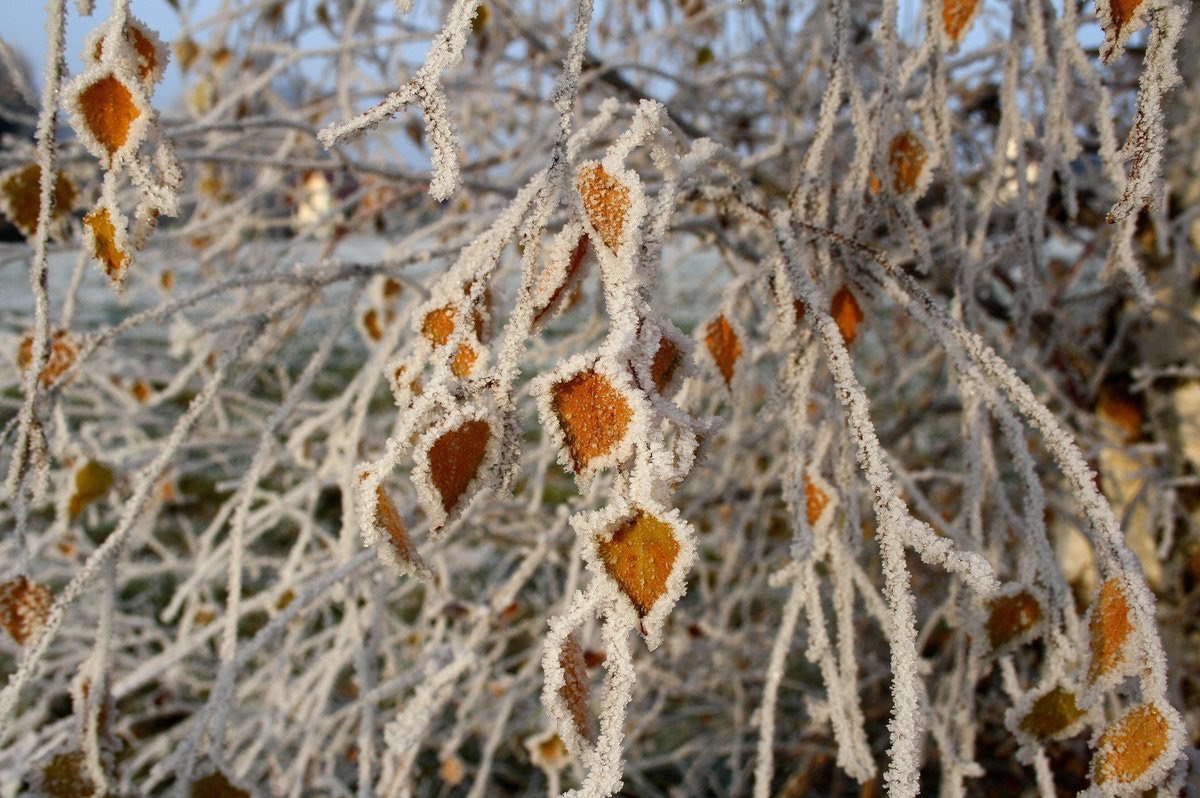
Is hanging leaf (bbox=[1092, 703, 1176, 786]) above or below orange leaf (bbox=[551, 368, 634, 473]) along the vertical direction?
below

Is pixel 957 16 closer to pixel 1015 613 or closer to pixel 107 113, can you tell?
pixel 1015 613

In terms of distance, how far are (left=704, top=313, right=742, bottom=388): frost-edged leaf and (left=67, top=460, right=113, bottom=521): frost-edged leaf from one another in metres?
0.65

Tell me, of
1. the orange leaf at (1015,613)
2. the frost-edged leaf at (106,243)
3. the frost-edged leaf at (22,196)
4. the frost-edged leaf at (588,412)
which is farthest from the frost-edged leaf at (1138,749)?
the frost-edged leaf at (22,196)

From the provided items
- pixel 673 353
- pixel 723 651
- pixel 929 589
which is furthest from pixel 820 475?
pixel 929 589

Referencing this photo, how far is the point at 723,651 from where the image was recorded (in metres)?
2.03

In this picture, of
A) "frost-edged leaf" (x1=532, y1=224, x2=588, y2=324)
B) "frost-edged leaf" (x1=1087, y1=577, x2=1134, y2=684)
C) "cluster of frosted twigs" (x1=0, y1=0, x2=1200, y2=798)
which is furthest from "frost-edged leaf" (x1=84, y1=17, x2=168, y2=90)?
"frost-edged leaf" (x1=1087, y1=577, x2=1134, y2=684)

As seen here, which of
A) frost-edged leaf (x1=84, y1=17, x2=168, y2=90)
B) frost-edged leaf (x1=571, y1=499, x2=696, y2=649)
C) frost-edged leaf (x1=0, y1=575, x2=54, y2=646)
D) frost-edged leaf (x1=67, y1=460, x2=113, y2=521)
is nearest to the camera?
frost-edged leaf (x1=571, y1=499, x2=696, y2=649)

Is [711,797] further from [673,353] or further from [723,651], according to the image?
[673,353]

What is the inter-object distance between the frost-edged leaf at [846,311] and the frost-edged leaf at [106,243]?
19.8 inches

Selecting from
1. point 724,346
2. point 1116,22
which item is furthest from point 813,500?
point 1116,22

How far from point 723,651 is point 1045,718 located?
1.45m

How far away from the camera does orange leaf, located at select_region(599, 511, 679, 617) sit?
419 millimetres

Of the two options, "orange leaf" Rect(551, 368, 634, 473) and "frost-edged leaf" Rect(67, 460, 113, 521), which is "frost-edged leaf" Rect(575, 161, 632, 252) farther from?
"frost-edged leaf" Rect(67, 460, 113, 521)

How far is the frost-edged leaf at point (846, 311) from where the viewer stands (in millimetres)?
715
